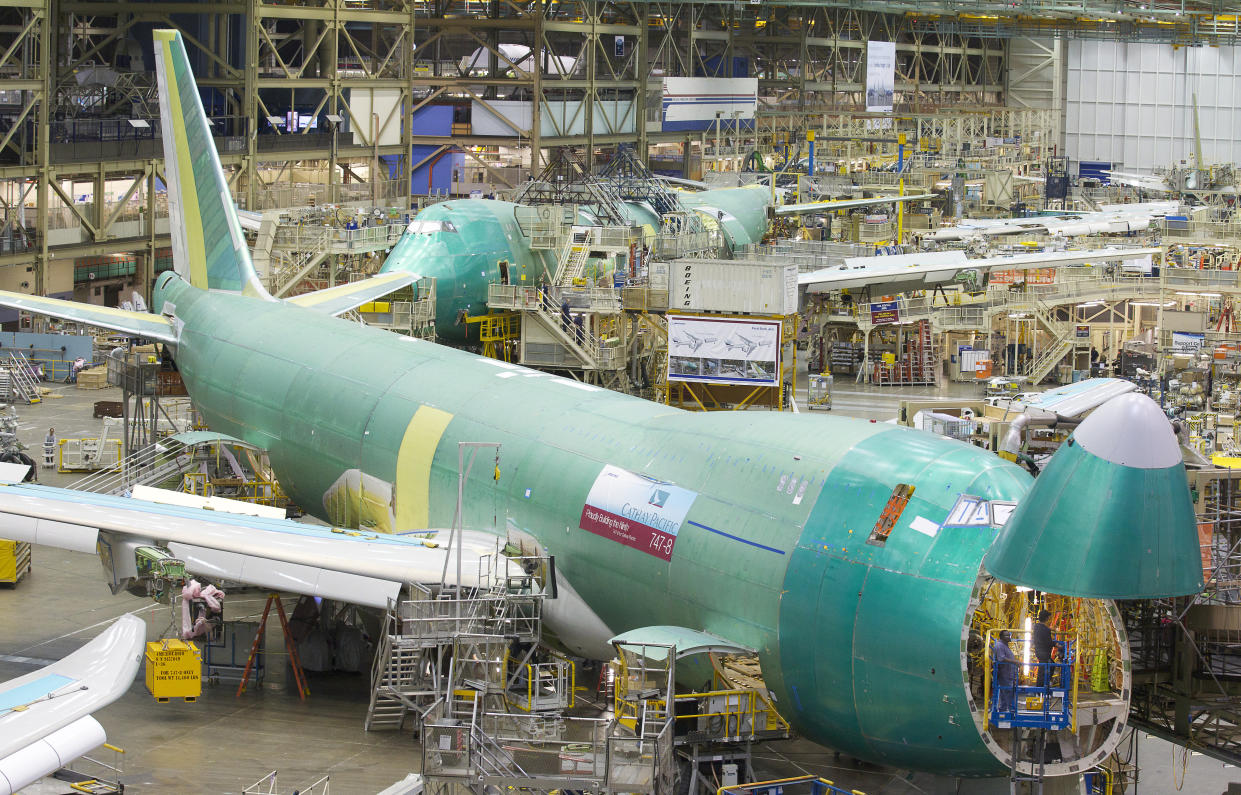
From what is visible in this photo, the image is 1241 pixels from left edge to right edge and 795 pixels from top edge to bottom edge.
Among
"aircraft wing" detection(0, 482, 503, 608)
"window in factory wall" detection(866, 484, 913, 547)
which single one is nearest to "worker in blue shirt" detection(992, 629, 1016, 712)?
"window in factory wall" detection(866, 484, 913, 547)

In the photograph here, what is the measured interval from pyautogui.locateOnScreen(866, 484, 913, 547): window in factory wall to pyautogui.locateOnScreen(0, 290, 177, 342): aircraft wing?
2408cm

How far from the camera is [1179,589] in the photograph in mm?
18797

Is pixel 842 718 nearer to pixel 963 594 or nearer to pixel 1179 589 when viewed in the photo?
pixel 963 594

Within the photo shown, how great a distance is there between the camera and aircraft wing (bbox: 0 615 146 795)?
74.9 ft

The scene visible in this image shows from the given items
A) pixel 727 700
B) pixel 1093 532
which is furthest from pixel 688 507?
pixel 1093 532

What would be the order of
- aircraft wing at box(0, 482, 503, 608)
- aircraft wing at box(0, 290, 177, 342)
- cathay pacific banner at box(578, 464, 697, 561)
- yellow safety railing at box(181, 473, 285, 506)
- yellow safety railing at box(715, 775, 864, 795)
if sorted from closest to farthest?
yellow safety railing at box(715, 775, 864, 795)
cathay pacific banner at box(578, 464, 697, 561)
aircraft wing at box(0, 482, 503, 608)
yellow safety railing at box(181, 473, 285, 506)
aircraft wing at box(0, 290, 177, 342)

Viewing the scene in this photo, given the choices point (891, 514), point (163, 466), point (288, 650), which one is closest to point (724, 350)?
point (163, 466)

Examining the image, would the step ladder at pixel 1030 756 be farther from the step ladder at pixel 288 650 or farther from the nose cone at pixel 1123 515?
the step ladder at pixel 288 650

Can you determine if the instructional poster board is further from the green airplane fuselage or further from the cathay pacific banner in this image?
the cathay pacific banner

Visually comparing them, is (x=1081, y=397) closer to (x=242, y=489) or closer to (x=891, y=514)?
(x=891, y=514)

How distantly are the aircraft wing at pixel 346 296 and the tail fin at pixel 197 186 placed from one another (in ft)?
5.18

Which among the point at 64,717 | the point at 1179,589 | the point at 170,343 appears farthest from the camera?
the point at 170,343

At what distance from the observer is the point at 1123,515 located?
18812 mm

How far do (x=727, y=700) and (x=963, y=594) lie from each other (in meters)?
4.06
